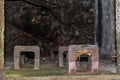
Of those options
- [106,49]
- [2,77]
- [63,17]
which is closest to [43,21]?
[63,17]

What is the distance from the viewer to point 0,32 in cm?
425

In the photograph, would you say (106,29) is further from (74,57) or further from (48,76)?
(48,76)

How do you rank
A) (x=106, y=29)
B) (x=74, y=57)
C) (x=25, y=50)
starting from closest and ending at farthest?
(x=74, y=57) < (x=25, y=50) < (x=106, y=29)

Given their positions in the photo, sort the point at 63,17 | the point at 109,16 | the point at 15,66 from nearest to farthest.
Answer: the point at 15,66
the point at 109,16
the point at 63,17

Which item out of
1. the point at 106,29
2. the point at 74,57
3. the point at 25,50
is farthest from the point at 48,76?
the point at 106,29

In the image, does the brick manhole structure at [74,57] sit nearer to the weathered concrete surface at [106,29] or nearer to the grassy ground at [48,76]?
the grassy ground at [48,76]

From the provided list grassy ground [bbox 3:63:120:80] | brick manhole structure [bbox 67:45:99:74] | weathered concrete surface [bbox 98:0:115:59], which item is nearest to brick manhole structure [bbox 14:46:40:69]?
grassy ground [bbox 3:63:120:80]

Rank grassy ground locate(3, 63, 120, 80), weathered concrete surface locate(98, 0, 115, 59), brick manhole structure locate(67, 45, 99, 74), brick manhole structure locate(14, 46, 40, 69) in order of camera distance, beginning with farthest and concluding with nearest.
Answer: weathered concrete surface locate(98, 0, 115, 59), brick manhole structure locate(14, 46, 40, 69), brick manhole structure locate(67, 45, 99, 74), grassy ground locate(3, 63, 120, 80)

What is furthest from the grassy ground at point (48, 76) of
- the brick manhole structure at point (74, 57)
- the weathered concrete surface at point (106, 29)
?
the weathered concrete surface at point (106, 29)

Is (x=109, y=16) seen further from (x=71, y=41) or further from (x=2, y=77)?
(x=2, y=77)

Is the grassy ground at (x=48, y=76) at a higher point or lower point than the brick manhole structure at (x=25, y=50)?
lower

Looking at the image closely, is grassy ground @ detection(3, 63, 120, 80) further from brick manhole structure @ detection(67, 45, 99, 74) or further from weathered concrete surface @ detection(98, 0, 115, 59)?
weathered concrete surface @ detection(98, 0, 115, 59)

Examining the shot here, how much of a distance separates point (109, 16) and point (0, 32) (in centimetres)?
236

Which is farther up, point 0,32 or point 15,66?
point 0,32
